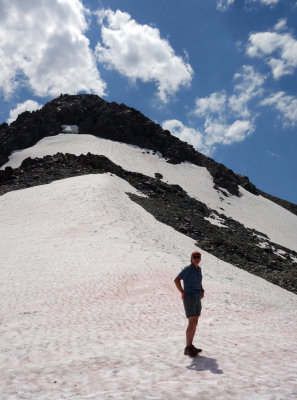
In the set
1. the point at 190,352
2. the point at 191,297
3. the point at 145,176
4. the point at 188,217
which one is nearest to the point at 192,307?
the point at 191,297

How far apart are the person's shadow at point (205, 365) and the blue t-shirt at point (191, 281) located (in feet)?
4.82

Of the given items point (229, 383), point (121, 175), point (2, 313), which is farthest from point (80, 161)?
point (229, 383)

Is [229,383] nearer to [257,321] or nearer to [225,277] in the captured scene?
[257,321]

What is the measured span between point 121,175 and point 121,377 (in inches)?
1784

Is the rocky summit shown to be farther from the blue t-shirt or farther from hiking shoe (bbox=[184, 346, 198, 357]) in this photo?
hiking shoe (bbox=[184, 346, 198, 357])

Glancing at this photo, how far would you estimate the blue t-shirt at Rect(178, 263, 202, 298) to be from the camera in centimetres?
820

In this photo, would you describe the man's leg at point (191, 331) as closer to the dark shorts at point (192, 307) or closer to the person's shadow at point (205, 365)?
Answer: the dark shorts at point (192, 307)

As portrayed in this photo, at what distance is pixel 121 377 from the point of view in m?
6.63

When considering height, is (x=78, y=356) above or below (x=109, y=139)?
below

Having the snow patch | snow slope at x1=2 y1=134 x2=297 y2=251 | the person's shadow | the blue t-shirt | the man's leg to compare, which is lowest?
the person's shadow

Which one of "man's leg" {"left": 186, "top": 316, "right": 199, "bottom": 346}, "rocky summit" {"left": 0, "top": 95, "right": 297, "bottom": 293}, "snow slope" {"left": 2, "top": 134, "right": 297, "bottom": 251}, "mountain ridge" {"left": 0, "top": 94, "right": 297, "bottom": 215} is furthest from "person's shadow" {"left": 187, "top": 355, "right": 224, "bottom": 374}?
"mountain ridge" {"left": 0, "top": 94, "right": 297, "bottom": 215}

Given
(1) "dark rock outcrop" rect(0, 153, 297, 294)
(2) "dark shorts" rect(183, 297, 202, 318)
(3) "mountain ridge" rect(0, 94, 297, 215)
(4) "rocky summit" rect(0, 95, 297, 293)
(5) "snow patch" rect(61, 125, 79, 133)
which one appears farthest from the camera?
(5) "snow patch" rect(61, 125, 79, 133)

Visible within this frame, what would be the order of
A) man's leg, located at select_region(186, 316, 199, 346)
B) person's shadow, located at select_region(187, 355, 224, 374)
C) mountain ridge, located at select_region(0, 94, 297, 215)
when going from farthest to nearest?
mountain ridge, located at select_region(0, 94, 297, 215), man's leg, located at select_region(186, 316, 199, 346), person's shadow, located at select_region(187, 355, 224, 374)

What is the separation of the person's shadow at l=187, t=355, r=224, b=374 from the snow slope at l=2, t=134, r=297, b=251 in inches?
1875
